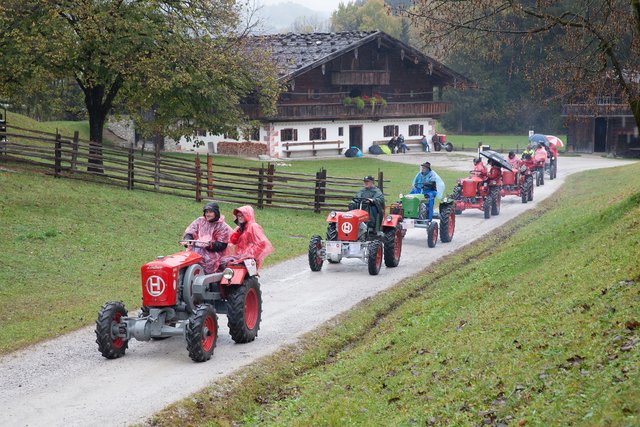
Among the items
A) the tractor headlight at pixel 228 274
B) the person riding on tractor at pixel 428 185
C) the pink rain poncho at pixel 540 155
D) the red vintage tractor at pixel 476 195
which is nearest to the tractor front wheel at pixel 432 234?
the person riding on tractor at pixel 428 185

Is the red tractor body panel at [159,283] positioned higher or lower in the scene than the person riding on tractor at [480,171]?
lower

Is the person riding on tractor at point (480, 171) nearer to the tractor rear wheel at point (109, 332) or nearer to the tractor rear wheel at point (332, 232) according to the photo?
the tractor rear wheel at point (332, 232)

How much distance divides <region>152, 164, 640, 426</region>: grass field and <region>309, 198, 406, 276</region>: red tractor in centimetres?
197

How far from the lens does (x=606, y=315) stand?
10156mm

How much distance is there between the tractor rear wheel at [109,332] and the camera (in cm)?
1180

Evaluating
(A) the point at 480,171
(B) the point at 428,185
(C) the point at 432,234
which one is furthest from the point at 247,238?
(A) the point at 480,171

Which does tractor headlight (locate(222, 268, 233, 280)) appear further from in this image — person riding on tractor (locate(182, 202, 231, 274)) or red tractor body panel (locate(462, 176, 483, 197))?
red tractor body panel (locate(462, 176, 483, 197))

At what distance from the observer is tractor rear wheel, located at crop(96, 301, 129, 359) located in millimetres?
11805

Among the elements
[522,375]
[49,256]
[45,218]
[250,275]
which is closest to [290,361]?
[250,275]

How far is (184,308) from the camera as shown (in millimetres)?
12477

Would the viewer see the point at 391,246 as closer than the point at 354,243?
No

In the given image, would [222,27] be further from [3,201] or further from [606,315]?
[606,315]

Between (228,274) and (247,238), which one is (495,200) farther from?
(228,274)

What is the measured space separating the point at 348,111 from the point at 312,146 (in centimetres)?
385
